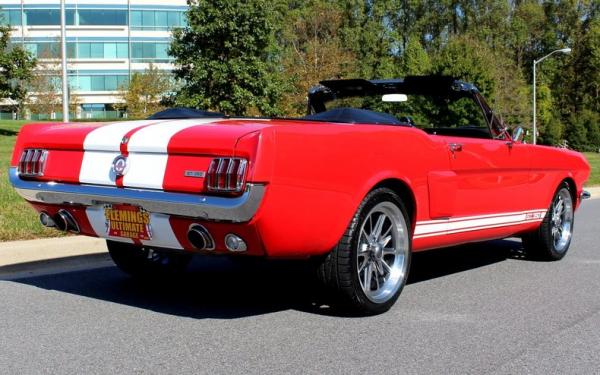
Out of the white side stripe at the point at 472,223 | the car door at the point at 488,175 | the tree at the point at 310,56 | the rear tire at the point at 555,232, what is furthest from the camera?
the tree at the point at 310,56

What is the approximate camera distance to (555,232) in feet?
25.0

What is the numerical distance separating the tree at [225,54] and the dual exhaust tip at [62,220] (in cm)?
2256

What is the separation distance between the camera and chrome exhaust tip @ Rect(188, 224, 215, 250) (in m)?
4.41

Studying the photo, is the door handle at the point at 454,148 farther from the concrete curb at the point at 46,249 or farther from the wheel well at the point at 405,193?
the concrete curb at the point at 46,249

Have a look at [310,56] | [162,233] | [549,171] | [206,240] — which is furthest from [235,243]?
[310,56]

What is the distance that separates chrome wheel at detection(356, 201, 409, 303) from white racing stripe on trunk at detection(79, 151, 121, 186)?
162 cm

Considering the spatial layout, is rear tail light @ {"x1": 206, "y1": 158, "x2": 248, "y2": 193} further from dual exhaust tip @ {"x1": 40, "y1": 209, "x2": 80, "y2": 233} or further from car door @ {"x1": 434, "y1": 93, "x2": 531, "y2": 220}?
car door @ {"x1": 434, "y1": 93, "x2": 531, "y2": 220}

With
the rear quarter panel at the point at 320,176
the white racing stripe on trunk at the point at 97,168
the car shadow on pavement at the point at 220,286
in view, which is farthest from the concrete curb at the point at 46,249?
the rear quarter panel at the point at 320,176

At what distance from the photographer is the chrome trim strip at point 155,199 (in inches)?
162

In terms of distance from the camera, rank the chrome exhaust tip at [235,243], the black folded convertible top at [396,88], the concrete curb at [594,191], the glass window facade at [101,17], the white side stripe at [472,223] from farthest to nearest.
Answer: the glass window facade at [101,17], the concrete curb at [594,191], the black folded convertible top at [396,88], the white side stripe at [472,223], the chrome exhaust tip at [235,243]

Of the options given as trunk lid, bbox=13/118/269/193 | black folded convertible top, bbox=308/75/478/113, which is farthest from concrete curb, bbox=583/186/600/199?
trunk lid, bbox=13/118/269/193

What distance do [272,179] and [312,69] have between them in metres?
34.1

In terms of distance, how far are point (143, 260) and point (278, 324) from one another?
1.76 meters

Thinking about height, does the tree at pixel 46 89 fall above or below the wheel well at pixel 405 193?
above
